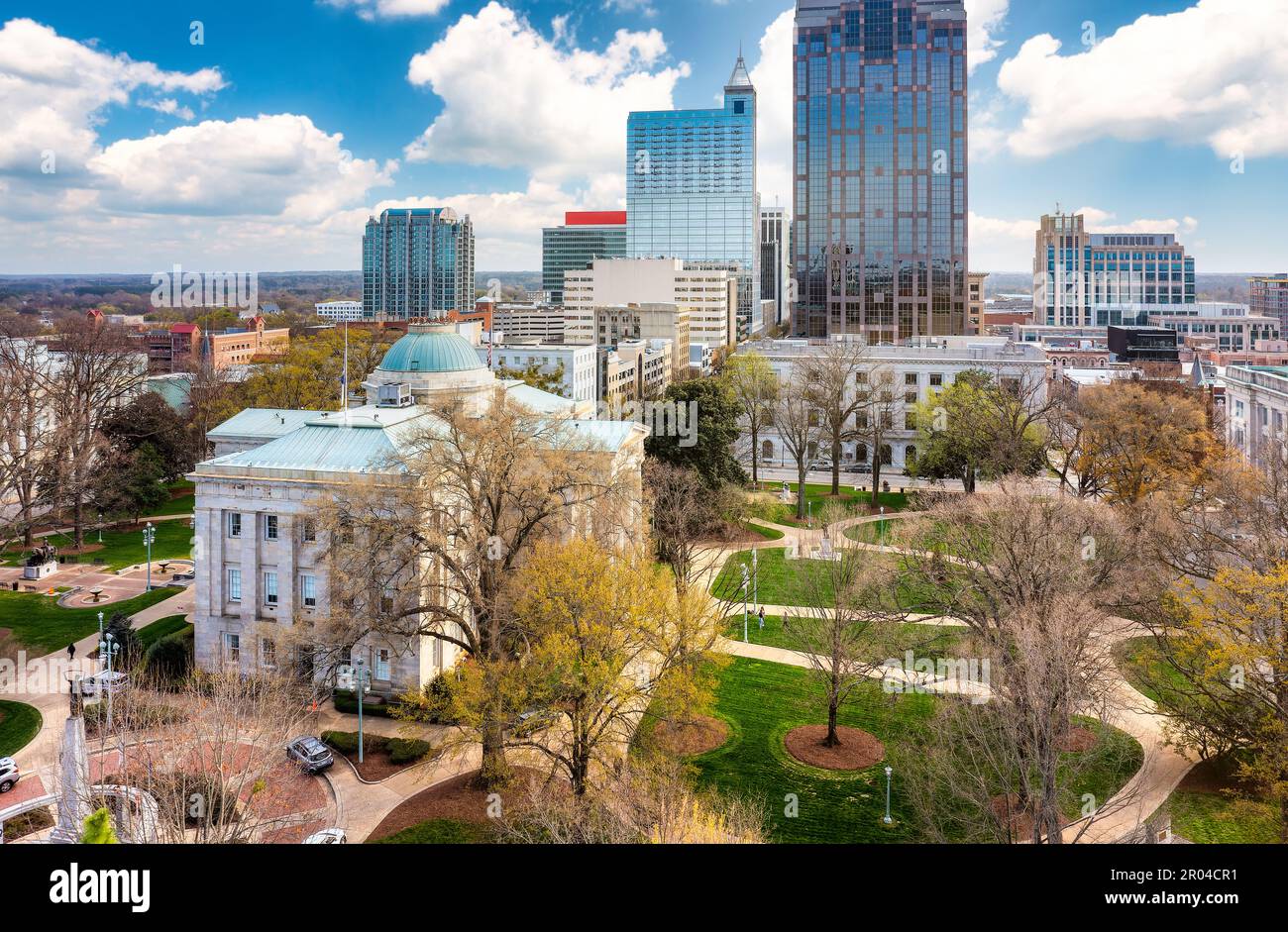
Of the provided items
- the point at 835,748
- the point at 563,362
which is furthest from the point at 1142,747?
the point at 563,362

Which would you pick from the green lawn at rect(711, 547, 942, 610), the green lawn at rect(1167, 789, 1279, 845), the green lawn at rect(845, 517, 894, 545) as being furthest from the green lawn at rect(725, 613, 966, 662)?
the green lawn at rect(845, 517, 894, 545)

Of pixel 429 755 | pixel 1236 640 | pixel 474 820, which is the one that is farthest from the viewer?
pixel 429 755

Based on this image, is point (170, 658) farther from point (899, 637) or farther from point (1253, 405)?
point (1253, 405)

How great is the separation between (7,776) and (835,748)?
2420 centimetres

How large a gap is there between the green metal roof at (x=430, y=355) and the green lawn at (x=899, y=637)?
18318 mm

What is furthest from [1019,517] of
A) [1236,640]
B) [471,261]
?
[471,261]

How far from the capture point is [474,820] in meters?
23.9

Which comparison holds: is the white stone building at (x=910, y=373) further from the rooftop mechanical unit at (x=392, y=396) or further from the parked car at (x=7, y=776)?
the parked car at (x=7, y=776)

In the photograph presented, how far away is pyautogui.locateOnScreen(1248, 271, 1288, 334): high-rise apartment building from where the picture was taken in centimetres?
15000

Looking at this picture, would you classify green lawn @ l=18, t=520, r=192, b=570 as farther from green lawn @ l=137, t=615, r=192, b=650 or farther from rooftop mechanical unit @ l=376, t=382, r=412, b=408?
rooftop mechanical unit @ l=376, t=382, r=412, b=408

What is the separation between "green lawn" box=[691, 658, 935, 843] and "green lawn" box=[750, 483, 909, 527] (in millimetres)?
18541

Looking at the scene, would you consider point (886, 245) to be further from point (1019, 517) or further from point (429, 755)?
point (429, 755)

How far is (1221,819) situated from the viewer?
2344 centimetres

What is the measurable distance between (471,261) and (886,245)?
87.1 m
